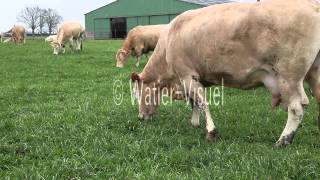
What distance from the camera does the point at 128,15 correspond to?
80.1 m

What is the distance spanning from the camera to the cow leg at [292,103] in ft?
23.9

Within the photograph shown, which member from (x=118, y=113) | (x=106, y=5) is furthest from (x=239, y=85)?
(x=106, y=5)

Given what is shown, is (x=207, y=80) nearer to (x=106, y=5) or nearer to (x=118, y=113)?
(x=118, y=113)

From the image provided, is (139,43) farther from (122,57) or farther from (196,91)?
(196,91)

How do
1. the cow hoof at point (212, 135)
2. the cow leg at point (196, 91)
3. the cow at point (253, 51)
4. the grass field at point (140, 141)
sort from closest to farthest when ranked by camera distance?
the grass field at point (140, 141) < the cow at point (253, 51) < the cow hoof at point (212, 135) < the cow leg at point (196, 91)

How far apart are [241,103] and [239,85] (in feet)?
11.4

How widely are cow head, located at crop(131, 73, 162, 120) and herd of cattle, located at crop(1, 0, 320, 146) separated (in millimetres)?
665

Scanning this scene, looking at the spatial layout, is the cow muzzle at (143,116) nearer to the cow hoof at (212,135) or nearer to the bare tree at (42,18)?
the cow hoof at (212,135)

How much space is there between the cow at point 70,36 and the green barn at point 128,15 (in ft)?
130

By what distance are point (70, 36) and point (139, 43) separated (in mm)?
11229

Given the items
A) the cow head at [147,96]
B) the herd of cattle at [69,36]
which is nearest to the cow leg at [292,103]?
the cow head at [147,96]

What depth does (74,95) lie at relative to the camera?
1317 centimetres

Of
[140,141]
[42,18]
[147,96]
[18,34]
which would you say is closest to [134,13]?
[18,34]

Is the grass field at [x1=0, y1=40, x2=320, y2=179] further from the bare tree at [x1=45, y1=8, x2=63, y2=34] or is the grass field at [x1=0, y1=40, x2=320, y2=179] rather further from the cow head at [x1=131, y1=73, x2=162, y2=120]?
the bare tree at [x1=45, y1=8, x2=63, y2=34]
